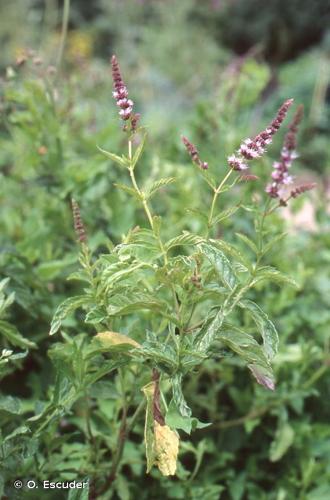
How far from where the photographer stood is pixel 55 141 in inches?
77.5

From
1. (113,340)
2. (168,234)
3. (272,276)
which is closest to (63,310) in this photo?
(113,340)

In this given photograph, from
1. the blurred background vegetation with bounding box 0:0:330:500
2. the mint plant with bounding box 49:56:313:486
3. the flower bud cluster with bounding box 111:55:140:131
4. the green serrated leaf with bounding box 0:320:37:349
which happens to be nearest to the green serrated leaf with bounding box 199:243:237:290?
the mint plant with bounding box 49:56:313:486

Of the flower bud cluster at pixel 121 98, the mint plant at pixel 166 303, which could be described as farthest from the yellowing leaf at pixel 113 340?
the flower bud cluster at pixel 121 98

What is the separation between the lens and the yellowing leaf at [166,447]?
3.50ft

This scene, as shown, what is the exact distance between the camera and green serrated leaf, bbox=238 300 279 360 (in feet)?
3.47

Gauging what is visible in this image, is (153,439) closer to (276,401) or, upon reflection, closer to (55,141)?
(276,401)

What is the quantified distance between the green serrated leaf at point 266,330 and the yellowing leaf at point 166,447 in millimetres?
201

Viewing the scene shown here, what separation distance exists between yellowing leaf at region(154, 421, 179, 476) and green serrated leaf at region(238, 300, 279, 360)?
0.66 ft

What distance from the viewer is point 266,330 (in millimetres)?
1070

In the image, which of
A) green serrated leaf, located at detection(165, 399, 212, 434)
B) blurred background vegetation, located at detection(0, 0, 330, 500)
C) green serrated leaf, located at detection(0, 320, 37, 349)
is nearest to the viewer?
green serrated leaf, located at detection(165, 399, 212, 434)

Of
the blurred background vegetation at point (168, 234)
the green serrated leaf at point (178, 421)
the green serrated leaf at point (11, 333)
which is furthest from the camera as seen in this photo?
the blurred background vegetation at point (168, 234)

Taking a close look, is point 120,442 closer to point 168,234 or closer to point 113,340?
point 113,340

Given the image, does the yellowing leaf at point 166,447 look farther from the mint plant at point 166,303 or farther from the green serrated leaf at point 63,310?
the green serrated leaf at point 63,310

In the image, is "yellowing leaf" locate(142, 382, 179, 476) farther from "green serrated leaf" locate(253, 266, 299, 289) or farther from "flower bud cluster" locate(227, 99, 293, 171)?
"flower bud cluster" locate(227, 99, 293, 171)
